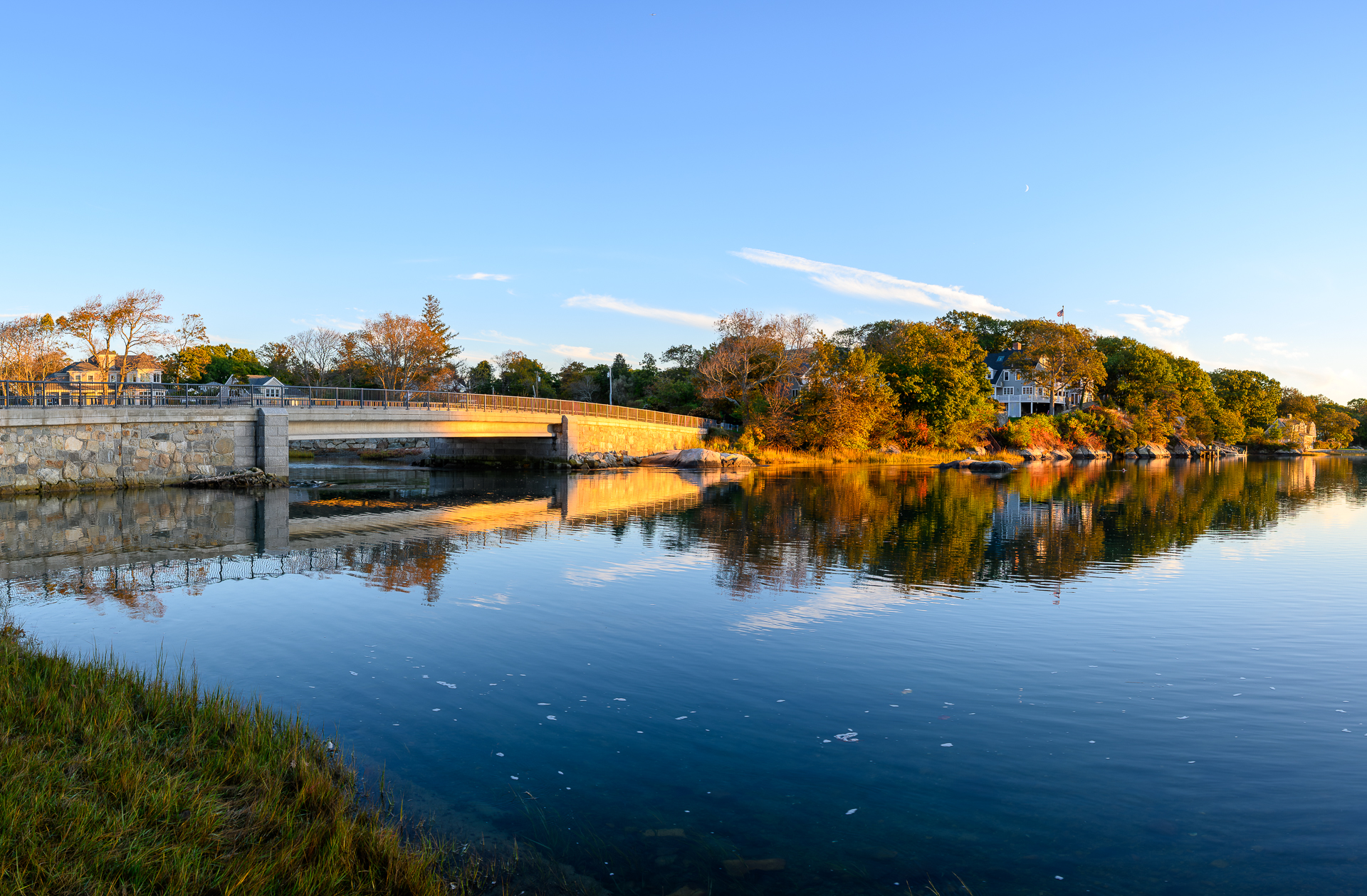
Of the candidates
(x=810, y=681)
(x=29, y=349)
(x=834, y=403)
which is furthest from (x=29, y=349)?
(x=810, y=681)

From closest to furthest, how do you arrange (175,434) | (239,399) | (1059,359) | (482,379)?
(175,434) → (239,399) → (1059,359) → (482,379)

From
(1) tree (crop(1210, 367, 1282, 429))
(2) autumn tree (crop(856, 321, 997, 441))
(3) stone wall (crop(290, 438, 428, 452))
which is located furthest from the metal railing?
(1) tree (crop(1210, 367, 1282, 429))

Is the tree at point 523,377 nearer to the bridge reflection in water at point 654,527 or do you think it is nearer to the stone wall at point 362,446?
the stone wall at point 362,446

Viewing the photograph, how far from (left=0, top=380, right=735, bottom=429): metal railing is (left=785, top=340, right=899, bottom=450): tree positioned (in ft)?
74.7

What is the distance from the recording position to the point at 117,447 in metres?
35.8

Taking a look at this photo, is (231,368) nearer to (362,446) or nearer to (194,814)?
(362,446)

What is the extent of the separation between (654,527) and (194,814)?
21.9 metres

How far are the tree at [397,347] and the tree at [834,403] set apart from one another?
38.6 m

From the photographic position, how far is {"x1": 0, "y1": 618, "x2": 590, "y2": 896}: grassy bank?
16.8 feet

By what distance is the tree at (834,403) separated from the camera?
75.6m

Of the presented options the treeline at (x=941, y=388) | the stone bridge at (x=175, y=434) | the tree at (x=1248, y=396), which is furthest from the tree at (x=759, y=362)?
the tree at (x=1248, y=396)

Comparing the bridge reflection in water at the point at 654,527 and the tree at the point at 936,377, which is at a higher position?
the tree at the point at 936,377

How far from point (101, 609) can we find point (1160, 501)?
4090 cm

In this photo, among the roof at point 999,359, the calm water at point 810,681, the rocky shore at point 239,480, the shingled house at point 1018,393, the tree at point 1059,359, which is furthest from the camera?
the shingled house at point 1018,393
